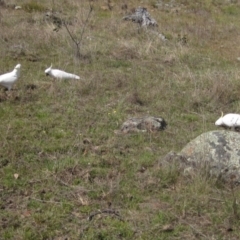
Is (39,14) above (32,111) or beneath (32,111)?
beneath

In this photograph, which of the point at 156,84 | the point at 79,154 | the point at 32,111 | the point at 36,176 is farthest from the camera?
the point at 156,84

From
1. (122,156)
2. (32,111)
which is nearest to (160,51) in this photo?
(32,111)

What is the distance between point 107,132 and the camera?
5.68 m

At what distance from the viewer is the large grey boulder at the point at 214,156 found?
4.53 metres

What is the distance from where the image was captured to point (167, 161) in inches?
189

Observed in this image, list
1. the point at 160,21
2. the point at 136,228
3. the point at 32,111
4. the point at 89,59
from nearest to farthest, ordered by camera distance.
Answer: the point at 136,228
the point at 32,111
the point at 89,59
the point at 160,21

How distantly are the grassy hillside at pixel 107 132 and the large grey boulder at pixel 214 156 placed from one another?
0.40 ft

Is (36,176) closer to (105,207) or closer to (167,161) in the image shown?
(105,207)

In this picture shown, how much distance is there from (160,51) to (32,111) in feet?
13.0

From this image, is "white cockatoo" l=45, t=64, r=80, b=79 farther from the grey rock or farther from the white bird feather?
the grey rock

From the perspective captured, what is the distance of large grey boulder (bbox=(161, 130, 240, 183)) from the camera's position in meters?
4.53

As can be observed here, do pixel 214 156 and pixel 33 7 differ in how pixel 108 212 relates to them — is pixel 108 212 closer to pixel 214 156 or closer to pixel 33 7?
pixel 214 156

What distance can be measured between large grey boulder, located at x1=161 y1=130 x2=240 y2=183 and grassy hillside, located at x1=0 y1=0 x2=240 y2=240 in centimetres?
12

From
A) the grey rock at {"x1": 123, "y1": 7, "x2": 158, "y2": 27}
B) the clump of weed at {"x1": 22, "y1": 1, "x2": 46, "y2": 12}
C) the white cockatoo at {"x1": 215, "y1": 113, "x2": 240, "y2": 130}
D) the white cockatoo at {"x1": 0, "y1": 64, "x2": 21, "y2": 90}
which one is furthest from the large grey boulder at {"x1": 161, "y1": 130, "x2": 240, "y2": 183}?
the clump of weed at {"x1": 22, "y1": 1, "x2": 46, "y2": 12}
